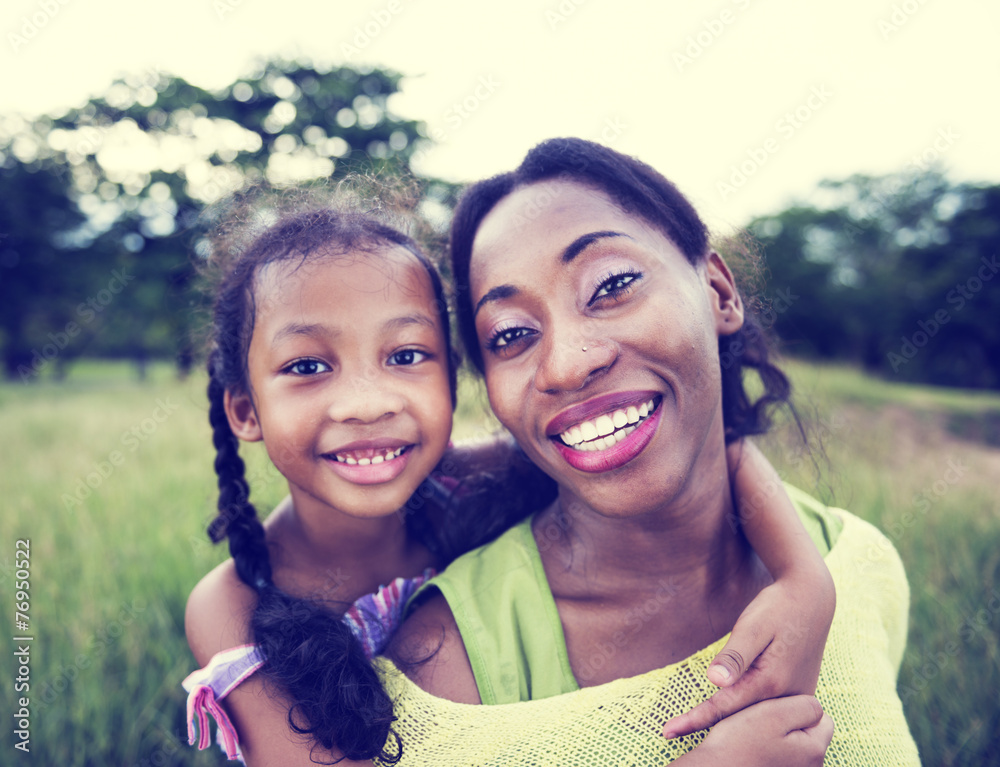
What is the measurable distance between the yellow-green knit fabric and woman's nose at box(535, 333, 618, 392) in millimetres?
725

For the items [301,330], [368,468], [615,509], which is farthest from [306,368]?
[615,509]

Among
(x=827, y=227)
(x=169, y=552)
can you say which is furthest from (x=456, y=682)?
(x=827, y=227)

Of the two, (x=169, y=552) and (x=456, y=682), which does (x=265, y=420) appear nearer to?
(x=456, y=682)

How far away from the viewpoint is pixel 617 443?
158 cm

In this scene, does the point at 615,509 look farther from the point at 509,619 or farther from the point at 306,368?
the point at 306,368

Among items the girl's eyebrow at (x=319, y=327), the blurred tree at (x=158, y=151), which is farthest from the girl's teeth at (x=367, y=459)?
the blurred tree at (x=158, y=151)

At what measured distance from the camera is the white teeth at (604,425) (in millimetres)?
1573

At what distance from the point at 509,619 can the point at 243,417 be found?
122 cm

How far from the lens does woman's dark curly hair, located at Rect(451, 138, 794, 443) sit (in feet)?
5.87

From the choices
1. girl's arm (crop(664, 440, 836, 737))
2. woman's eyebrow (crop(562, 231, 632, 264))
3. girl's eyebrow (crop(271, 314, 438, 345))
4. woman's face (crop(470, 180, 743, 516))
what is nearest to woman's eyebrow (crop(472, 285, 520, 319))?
woman's face (crop(470, 180, 743, 516))

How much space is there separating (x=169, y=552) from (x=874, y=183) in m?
29.6

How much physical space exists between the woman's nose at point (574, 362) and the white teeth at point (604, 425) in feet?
0.31

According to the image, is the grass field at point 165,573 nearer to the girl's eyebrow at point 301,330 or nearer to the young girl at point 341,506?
the young girl at point 341,506

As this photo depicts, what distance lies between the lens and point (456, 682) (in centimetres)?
160
